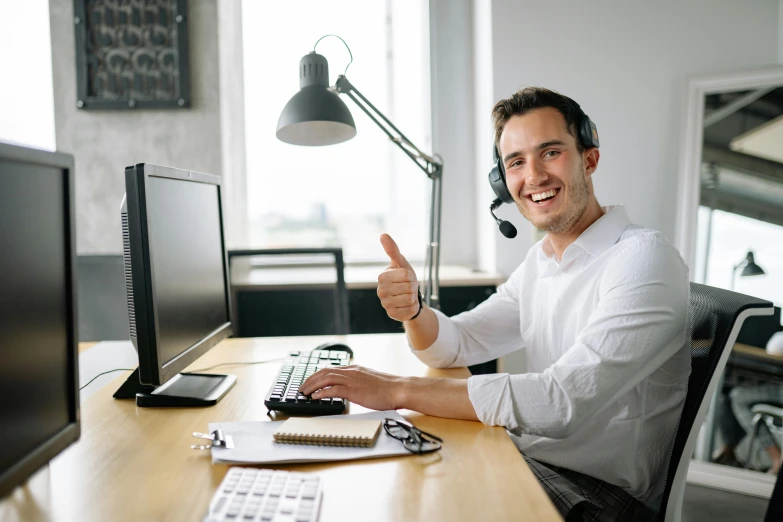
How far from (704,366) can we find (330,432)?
602 mm

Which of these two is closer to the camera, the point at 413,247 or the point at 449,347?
the point at 449,347

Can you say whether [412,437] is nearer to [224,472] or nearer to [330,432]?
[330,432]

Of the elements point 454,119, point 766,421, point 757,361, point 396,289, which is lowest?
point 766,421

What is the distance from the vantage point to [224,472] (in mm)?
773

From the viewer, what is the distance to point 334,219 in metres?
2.93

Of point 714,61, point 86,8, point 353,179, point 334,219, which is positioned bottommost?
point 334,219

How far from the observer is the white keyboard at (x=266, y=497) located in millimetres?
620

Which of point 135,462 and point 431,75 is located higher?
point 431,75

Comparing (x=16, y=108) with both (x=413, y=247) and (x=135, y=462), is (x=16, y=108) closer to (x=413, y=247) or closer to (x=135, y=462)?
(x=413, y=247)

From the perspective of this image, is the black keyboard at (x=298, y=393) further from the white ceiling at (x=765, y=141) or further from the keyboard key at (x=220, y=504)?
the white ceiling at (x=765, y=141)

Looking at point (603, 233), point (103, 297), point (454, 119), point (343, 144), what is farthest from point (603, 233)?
point (103, 297)

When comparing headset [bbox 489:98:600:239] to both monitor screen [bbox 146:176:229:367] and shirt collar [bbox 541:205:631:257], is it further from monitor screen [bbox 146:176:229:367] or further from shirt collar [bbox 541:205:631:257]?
monitor screen [bbox 146:176:229:367]

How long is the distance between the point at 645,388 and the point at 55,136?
2677mm

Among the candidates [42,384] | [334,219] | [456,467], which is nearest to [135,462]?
[42,384]
